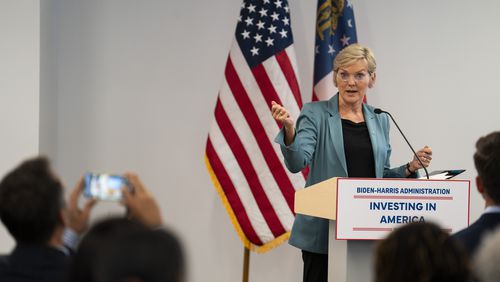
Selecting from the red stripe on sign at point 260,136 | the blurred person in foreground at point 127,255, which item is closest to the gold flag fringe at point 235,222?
the red stripe on sign at point 260,136

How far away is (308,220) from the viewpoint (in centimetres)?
356

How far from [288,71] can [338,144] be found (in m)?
1.44

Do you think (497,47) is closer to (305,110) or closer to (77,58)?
(305,110)

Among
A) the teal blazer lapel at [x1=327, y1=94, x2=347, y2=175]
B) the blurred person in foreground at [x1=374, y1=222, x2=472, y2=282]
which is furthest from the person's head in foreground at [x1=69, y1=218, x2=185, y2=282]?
the teal blazer lapel at [x1=327, y1=94, x2=347, y2=175]

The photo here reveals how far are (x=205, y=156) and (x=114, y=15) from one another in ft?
3.95

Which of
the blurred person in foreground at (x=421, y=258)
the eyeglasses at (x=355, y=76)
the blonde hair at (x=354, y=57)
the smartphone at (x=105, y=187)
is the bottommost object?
the blurred person in foreground at (x=421, y=258)

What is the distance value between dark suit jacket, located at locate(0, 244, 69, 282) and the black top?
2.01 metres

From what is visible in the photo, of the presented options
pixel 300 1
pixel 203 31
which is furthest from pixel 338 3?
pixel 203 31

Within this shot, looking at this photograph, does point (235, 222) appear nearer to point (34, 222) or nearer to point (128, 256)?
point (34, 222)

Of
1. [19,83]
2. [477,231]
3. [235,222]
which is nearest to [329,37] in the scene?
[235,222]

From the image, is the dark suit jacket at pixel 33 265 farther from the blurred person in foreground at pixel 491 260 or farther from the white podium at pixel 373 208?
the white podium at pixel 373 208

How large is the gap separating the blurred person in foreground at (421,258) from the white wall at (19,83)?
372 cm

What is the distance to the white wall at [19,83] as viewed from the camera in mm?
4734

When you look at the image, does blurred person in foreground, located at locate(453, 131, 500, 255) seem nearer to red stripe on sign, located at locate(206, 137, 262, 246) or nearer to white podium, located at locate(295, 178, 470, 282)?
white podium, located at locate(295, 178, 470, 282)
